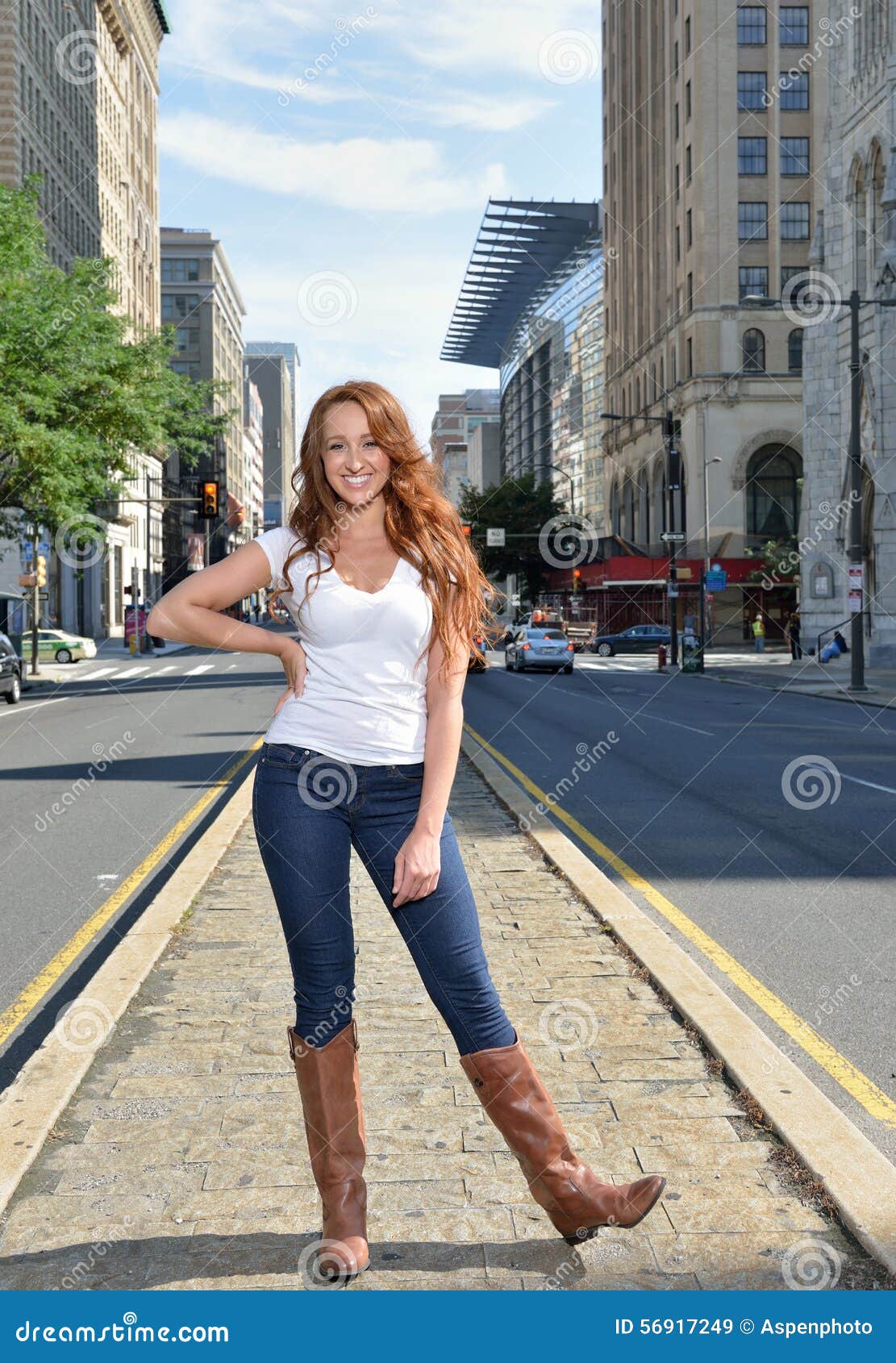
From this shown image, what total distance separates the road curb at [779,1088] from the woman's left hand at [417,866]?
4.23ft

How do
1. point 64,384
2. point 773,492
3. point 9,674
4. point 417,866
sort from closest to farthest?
point 417,866 < point 9,674 < point 64,384 < point 773,492

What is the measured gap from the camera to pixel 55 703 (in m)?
28.2

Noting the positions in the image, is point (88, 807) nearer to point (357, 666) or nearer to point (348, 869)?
point (348, 869)

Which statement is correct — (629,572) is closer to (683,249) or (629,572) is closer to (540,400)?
(683,249)

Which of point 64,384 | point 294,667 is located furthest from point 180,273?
point 294,667

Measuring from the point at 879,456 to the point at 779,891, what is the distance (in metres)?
37.9

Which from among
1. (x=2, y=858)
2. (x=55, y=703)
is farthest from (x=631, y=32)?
(x=2, y=858)

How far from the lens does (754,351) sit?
66.6 meters

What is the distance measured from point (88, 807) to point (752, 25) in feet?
215

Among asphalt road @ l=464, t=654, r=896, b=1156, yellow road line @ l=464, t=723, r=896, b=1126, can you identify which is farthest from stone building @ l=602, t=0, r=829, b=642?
yellow road line @ l=464, t=723, r=896, b=1126

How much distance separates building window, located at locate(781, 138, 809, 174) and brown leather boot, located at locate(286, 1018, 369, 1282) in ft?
229

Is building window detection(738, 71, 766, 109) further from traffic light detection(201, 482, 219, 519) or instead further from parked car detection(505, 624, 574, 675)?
traffic light detection(201, 482, 219, 519)

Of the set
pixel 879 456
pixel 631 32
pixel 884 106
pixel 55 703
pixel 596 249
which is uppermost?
pixel 631 32

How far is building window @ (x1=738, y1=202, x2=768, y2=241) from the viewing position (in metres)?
66.0
